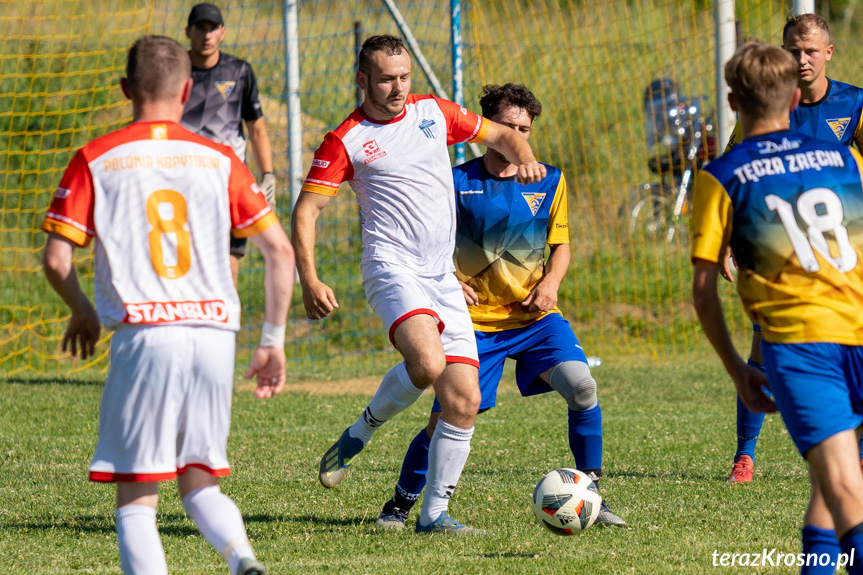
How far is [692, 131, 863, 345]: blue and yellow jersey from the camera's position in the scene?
297cm

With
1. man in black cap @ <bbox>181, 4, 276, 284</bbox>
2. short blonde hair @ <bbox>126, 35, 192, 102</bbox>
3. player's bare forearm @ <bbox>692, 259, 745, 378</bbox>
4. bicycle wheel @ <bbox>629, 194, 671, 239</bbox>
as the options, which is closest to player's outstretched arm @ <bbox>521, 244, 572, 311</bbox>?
player's bare forearm @ <bbox>692, 259, 745, 378</bbox>

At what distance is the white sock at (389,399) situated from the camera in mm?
4648

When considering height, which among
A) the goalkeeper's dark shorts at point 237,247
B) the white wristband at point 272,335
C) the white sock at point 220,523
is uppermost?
the goalkeeper's dark shorts at point 237,247

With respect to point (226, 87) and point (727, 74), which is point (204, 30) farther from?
point (727, 74)

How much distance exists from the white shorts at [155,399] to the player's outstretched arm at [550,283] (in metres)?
2.25

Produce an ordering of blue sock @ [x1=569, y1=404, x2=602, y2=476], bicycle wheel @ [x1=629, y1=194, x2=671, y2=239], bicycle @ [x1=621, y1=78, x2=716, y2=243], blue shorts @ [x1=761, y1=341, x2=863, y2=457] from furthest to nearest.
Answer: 1. bicycle wheel @ [x1=629, y1=194, x2=671, y2=239]
2. bicycle @ [x1=621, y1=78, x2=716, y2=243]
3. blue sock @ [x1=569, y1=404, x2=602, y2=476]
4. blue shorts @ [x1=761, y1=341, x2=863, y2=457]

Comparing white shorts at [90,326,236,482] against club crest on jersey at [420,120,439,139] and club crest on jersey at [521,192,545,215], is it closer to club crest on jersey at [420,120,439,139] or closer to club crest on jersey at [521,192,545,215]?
club crest on jersey at [420,120,439,139]

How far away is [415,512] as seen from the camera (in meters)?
5.15

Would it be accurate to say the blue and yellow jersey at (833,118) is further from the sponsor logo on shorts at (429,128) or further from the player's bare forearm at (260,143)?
the player's bare forearm at (260,143)

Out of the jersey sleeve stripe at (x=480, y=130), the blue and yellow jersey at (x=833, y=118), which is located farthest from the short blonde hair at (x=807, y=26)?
the jersey sleeve stripe at (x=480, y=130)

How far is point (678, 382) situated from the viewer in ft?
30.5

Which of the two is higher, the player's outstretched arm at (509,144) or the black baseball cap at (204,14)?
the black baseball cap at (204,14)

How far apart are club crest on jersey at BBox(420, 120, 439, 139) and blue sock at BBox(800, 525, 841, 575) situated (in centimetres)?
247

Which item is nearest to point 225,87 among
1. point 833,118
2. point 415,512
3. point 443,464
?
point 415,512
